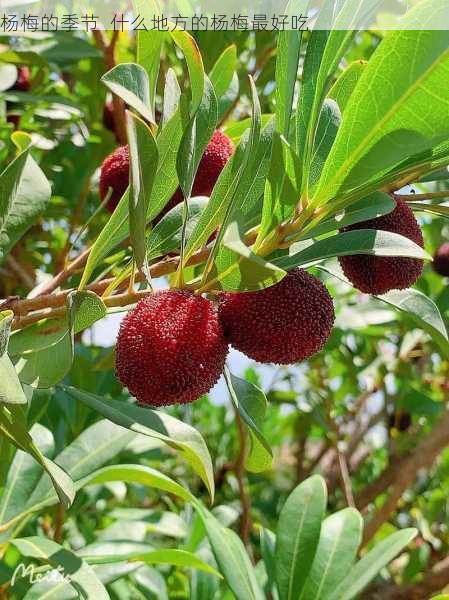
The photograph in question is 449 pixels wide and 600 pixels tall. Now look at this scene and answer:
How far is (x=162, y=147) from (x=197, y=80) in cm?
10

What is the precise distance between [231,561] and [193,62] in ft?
2.60

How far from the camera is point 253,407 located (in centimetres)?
78

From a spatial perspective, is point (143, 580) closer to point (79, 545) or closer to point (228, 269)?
point (79, 545)

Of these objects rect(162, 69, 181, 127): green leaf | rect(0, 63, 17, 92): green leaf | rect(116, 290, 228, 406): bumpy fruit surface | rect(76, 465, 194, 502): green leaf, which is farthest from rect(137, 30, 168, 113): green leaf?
rect(0, 63, 17, 92): green leaf

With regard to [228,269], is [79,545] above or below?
below

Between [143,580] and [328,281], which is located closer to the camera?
[143,580]

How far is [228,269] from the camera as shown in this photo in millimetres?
695

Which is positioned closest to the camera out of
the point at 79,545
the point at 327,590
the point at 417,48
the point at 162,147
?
the point at 417,48

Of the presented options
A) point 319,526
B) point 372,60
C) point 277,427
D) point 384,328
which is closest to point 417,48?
point 372,60

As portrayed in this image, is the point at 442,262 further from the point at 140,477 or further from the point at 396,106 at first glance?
the point at 396,106

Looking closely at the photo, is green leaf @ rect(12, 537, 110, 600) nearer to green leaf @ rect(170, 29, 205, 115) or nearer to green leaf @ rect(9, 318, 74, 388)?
green leaf @ rect(9, 318, 74, 388)

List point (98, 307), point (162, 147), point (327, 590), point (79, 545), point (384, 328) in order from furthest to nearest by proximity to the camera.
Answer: point (384, 328) < point (79, 545) < point (327, 590) < point (162, 147) < point (98, 307)

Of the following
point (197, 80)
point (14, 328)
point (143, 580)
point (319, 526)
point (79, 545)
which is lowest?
point (79, 545)

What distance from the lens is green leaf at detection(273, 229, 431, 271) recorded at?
0.67 metres
